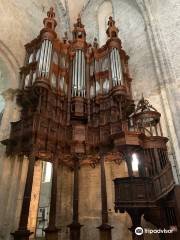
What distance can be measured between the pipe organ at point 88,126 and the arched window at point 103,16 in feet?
12.3

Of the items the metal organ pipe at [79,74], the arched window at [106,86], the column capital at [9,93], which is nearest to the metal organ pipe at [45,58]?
the metal organ pipe at [79,74]

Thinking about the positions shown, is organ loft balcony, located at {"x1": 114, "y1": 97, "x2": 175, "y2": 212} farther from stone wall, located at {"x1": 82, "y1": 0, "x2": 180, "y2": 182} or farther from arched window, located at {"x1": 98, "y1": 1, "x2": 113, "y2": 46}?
arched window, located at {"x1": 98, "y1": 1, "x2": 113, "y2": 46}

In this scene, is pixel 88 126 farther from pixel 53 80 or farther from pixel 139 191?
pixel 139 191

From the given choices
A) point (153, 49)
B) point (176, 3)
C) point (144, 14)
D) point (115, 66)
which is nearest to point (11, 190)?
point (115, 66)

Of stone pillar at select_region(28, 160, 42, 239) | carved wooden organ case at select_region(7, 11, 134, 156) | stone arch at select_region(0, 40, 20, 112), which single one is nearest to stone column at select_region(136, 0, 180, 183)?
carved wooden organ case at select_region(7, 11, 134, 156)

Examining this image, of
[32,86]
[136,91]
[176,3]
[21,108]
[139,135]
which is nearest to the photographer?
[139,135]

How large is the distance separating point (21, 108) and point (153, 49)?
7941 millimetres

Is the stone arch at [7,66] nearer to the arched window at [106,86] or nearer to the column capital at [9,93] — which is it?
the column capital at [9,93]

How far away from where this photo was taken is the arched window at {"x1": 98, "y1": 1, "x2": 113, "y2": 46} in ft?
53.2

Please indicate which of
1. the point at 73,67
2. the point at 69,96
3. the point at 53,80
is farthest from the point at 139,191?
the point at 73,67

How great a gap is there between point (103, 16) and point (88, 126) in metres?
12.2

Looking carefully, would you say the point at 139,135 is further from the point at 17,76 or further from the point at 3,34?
the point at 3,34

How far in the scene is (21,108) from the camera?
10.2 m

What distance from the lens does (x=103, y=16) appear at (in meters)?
17.6
